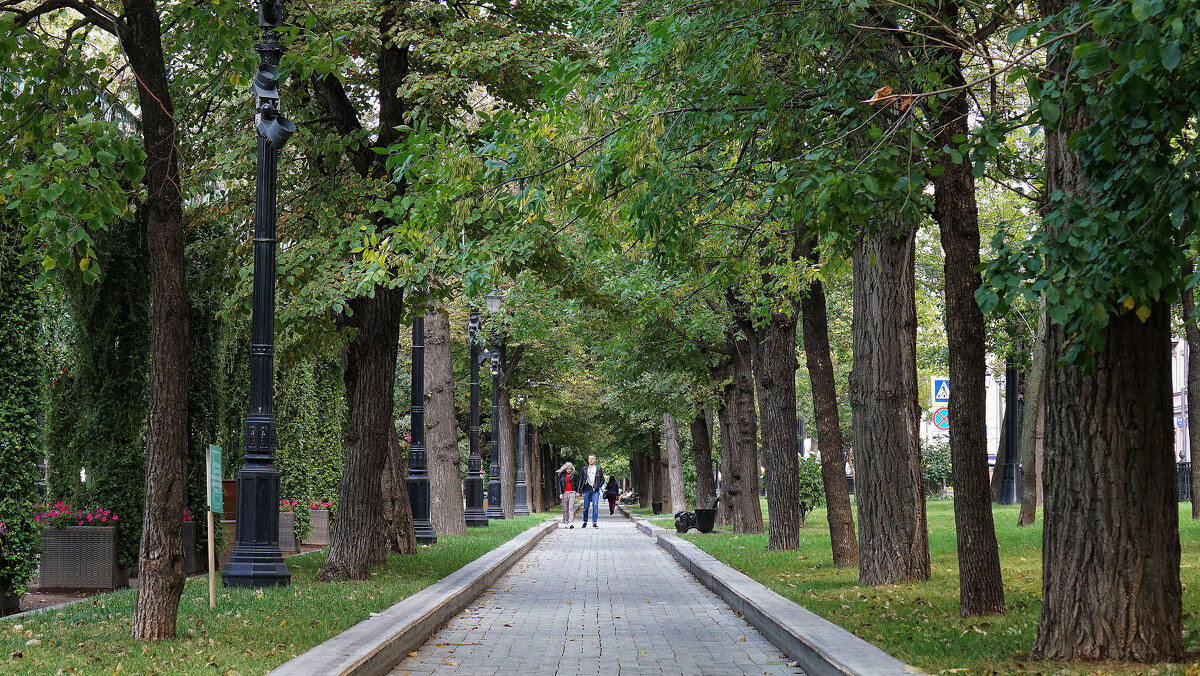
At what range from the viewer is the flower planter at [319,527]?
25109 millimetres

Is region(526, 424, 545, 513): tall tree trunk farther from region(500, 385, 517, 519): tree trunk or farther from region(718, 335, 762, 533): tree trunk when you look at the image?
region(718, 335, 762, 533): tree trunk

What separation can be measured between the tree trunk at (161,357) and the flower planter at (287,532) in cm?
1236

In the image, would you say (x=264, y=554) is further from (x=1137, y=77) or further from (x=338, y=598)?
(x=1137, y=77)

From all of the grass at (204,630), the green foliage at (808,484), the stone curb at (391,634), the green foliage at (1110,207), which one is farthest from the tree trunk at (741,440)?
the green foliage at (1110,207)

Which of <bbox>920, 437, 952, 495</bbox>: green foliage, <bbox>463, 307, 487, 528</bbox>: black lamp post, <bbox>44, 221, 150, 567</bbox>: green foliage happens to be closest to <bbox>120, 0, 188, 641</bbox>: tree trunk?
<bbox>44, 221, 150, 567</bbox>: green foliage

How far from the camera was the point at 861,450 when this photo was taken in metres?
13.2

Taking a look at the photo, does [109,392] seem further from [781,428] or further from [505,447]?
[505,447]

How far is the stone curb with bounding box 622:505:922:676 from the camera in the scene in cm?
757

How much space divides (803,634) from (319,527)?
1777 centimetres

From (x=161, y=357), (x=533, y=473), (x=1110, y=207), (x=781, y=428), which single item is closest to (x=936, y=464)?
(x=533, y=473)

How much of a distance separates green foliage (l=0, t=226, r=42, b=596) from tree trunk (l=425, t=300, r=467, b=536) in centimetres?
1618

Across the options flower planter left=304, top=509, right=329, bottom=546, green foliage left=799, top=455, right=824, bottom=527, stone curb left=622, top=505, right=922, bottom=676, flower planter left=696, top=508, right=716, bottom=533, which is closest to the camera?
stone curb left=622, top=505, right=922, bottom=676

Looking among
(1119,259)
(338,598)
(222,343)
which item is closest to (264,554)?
(338,598)

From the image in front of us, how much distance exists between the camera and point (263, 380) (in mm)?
12859
